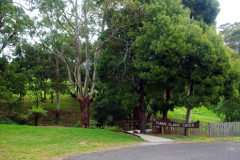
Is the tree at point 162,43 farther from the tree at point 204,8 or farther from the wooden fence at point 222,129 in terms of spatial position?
the wooden fence at point 222,129

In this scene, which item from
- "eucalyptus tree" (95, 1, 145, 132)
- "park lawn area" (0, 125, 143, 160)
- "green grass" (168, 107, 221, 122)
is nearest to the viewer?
"park lawn area" (0, 125, 143, 160)

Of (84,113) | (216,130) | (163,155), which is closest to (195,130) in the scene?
(216,130)

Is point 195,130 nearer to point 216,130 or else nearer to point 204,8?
point 216,130

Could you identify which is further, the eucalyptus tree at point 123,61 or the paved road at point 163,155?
the eucalyptus tree at point 123,61

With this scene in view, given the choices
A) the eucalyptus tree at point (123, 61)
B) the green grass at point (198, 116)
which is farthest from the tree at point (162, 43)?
the green grass at point (198, 116)

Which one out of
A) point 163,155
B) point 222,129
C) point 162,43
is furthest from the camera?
point 222,129

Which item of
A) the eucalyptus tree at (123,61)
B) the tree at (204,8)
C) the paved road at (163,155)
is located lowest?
the paved road at (163,155)

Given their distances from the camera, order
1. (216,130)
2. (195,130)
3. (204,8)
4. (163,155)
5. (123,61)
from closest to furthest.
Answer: (163,155) < (216,130) < (195,130) < (123,61) < (204,8)

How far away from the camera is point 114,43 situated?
1617cm

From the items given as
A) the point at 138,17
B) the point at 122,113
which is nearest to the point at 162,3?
the point at 138,17

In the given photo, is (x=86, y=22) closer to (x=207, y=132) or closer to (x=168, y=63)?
(x=168, y=63)

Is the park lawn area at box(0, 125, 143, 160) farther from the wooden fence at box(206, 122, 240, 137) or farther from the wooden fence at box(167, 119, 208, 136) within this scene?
the wooden fence at box(206, 122, 240, 137)

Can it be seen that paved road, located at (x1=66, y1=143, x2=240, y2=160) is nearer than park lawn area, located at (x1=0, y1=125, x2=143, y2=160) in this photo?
Yes

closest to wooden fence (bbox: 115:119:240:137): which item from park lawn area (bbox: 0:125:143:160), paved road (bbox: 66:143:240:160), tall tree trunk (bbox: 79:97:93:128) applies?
paved road (bbox: 66:143:240:160)
